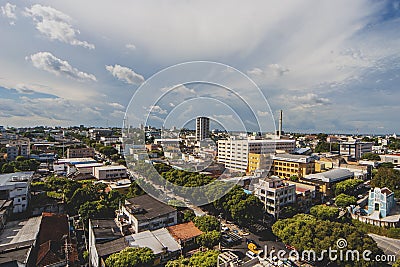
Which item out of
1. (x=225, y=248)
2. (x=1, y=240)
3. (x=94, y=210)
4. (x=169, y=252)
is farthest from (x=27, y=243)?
(x=225, y=248)

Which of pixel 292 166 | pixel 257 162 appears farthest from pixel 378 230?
pixel 257 162

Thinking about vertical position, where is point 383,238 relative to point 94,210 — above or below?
below

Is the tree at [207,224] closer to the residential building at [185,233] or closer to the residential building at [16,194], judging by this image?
the residential building at [185,233]

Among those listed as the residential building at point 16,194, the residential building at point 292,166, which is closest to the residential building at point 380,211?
the residential building at point 292,166

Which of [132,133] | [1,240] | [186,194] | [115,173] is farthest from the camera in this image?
[115,173]

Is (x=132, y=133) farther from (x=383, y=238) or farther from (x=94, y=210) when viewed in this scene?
(x=383, y=238)

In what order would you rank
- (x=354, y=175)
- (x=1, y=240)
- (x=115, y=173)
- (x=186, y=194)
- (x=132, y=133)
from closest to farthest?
1. (x=1, y=240)
2. (x=132, y=133)
3. (x=186, y=194)
4. (x=354, y=175)
5. (x=115, y=173)
